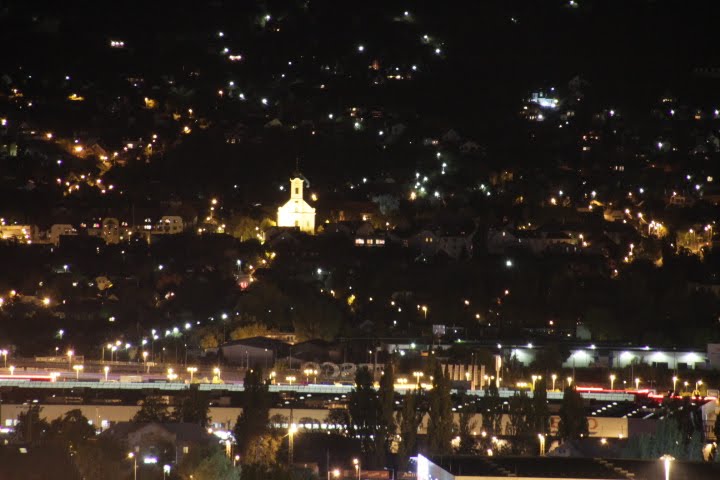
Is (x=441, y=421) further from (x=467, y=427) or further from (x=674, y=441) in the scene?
(x=674, y=441)

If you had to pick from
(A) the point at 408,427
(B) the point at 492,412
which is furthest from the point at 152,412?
(B) the point at 492,412

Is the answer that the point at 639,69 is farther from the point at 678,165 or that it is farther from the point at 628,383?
the point at 628,383

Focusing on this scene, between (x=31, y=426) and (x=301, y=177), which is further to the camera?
(x=301, y=177)

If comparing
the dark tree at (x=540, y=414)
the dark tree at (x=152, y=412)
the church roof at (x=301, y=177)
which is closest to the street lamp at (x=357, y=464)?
the dark tree at (x=152, y=412)

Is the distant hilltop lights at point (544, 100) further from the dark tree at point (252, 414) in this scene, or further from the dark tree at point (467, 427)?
the dark tree at point (252, 414)

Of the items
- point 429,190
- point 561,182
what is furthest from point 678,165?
point 429,190

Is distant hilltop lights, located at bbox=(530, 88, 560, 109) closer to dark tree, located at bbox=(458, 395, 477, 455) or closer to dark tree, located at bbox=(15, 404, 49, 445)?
dark tree, located at bbox=(458, 395, 477, 455)

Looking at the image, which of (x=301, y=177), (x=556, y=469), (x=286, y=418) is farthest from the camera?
(x=301, y=177)
